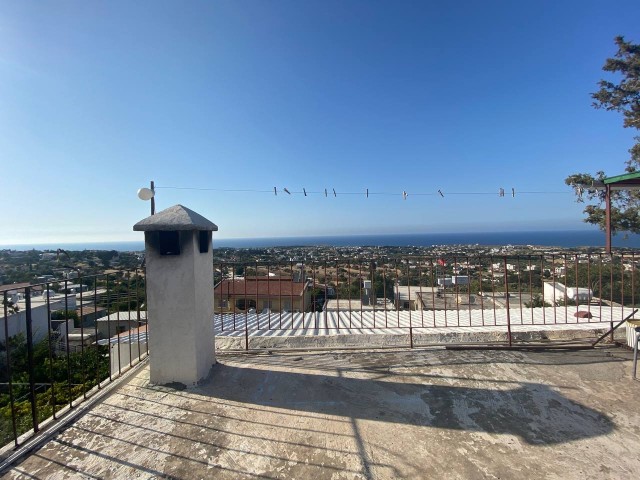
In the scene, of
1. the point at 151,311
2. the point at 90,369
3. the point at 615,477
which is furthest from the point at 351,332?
the point at 90,369

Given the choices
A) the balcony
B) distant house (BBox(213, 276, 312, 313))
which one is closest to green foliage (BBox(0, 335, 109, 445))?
distant house (BBox(213, 276, 312, 313))

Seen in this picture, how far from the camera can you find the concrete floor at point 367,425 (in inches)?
76.1

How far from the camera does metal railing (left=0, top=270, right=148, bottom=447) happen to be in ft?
7.56

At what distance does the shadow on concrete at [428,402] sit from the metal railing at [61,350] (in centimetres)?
116

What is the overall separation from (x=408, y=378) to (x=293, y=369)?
1.15 metres

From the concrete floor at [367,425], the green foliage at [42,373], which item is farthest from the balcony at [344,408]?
the green foliage at [42,373]

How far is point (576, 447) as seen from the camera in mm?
2102

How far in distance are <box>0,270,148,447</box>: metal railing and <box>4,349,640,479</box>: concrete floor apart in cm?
43

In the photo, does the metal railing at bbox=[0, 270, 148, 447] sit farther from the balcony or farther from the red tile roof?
the red tile roof

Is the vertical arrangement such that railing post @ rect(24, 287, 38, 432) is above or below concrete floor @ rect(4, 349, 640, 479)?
above

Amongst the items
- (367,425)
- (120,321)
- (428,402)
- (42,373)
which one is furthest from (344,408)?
(42,373)

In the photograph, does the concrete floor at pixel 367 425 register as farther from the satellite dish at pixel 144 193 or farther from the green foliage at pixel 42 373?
the green foliage at pixel 42 373

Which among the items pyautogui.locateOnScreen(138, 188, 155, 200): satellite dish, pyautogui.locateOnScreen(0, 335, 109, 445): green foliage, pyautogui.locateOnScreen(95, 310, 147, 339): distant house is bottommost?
pyautogui.locateOnScreen(0, 335, 109, 445): green foliage

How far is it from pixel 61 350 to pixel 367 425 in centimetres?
1740
